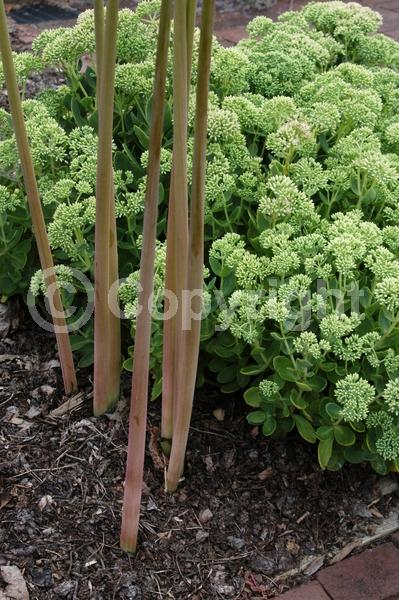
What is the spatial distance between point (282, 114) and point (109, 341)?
0.79 metres

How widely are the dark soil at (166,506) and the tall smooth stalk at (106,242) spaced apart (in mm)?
104

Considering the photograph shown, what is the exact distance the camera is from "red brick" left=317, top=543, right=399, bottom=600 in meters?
1.76

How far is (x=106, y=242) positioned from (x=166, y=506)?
63 centimetres

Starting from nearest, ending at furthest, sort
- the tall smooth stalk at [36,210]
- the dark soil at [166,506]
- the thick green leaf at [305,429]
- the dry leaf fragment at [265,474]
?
1. the tall smooth stalk at [36,210]
2. the dark soil at [166,506]
3. the thick green leaf at [305,429]
4. the dry leaf fragment at [265,474]

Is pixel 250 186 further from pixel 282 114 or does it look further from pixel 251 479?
pixel 251 479

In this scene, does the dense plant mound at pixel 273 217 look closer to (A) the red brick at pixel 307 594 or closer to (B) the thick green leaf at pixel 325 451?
(B) the thick green leaf at pixel 325 451

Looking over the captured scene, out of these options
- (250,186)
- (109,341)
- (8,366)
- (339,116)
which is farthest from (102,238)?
(339,116)

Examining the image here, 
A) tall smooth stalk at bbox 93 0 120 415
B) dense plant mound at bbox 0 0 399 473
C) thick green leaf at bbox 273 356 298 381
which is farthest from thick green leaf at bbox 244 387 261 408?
tall smooth stalk at bbox 93 0 120 415

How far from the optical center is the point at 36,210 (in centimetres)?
175

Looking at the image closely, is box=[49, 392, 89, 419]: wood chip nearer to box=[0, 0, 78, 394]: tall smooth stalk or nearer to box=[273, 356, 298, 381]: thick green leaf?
box=[0, 0, 78, 394]: tall smooth stalk

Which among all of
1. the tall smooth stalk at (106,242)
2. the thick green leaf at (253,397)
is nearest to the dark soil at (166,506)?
the tall smooth stalk at (106,242)

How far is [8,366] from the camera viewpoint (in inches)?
86.8

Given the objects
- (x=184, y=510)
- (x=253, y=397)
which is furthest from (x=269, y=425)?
(x=184, y=510)

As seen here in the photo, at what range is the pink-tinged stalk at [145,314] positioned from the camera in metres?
1.25
